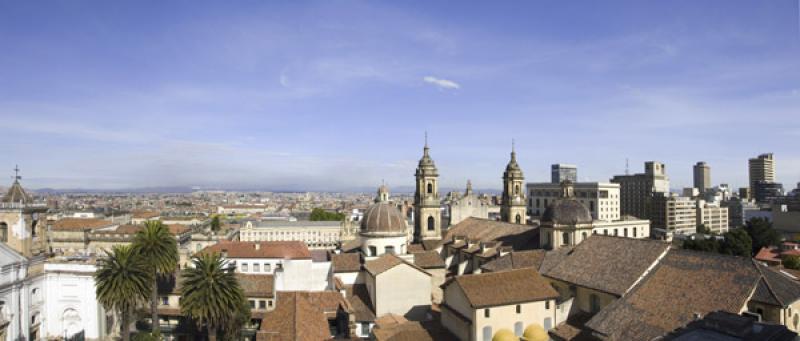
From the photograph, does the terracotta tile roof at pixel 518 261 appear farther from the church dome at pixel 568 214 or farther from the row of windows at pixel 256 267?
the row of windows at pixel 256 267

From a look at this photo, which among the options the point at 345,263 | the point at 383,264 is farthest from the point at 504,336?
the point at 345,263

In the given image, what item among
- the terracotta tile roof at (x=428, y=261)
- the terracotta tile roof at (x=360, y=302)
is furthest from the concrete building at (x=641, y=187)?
the terracotta tile roof at (x=360, y=302)

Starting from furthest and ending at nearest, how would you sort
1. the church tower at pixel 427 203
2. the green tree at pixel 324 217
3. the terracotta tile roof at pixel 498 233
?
the green tree at pixel 324 217
the church tower at pixel 427 203
the terracotta tile roof at pixel 498 233

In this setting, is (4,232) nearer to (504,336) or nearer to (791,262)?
(504,336)

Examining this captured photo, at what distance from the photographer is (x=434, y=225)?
204ft

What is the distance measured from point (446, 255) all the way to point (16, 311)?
37502 mm

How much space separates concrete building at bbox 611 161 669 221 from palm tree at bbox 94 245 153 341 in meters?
142

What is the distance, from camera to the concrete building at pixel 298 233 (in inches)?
4055

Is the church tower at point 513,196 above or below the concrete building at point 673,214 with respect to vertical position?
above

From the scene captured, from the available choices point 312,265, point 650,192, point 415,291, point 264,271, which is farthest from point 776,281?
point 650,192

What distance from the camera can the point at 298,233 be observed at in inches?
4094

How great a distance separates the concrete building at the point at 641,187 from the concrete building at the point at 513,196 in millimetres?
96542

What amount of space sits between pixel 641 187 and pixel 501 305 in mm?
140337

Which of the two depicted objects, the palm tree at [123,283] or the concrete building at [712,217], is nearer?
the palm tree at [123,283]
